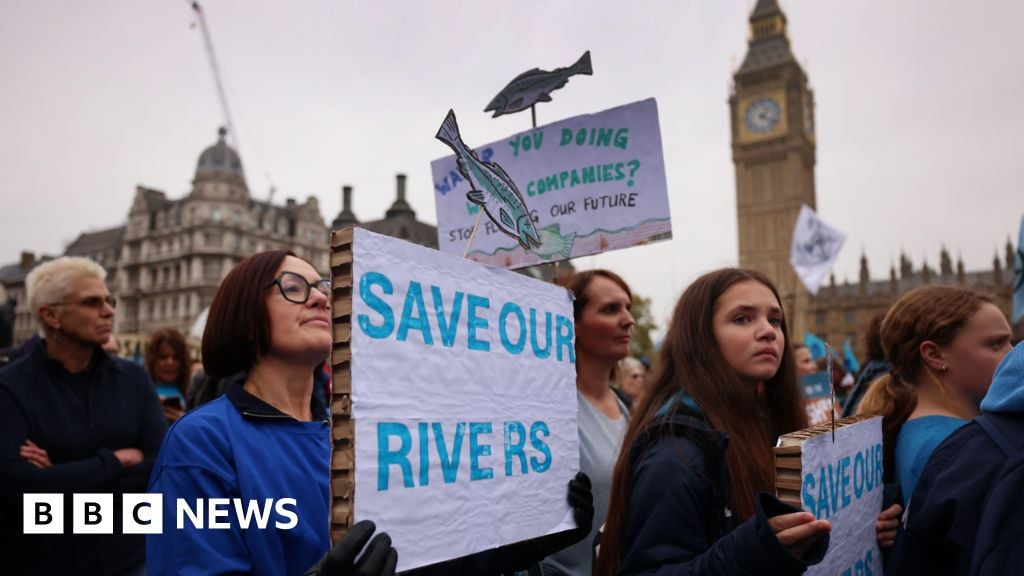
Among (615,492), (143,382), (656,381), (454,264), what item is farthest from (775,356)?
(143,382)

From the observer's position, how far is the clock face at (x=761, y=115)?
7819 centimetres

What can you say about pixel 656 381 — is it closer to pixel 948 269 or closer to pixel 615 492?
pixel 615 492

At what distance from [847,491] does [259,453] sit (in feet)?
5.95

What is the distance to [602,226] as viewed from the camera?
324 cm

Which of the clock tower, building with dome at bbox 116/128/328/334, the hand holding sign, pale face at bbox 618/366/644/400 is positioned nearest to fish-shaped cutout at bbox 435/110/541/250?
the hand holding sign

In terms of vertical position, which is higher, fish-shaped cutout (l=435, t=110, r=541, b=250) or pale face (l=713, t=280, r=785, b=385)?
fish-shaped cutout (l=435, t=110, r=541, b=250)

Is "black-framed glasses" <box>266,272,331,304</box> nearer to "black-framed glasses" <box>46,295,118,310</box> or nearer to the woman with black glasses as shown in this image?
the woman with black glasses

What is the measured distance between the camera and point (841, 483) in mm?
2303

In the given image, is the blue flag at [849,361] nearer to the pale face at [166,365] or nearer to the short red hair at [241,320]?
the pale face at [166,365]

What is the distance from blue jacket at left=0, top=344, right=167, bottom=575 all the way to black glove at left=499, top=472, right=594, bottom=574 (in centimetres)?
205

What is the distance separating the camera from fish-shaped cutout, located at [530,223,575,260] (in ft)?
9.84

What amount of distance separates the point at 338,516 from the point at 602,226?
1985 mm

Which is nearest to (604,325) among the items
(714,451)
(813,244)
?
(714,451)

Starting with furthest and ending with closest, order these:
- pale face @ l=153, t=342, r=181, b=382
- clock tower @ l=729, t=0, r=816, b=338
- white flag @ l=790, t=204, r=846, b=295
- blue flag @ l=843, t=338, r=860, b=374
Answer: clock tower @ l=729, t=0, r=816, b=338, blue flag @ l=843, t=338, r=860, b=374, white flag @ l=790, t=204, r=846, b=295, pale face @ l=153, t=342, r=181, b=382
